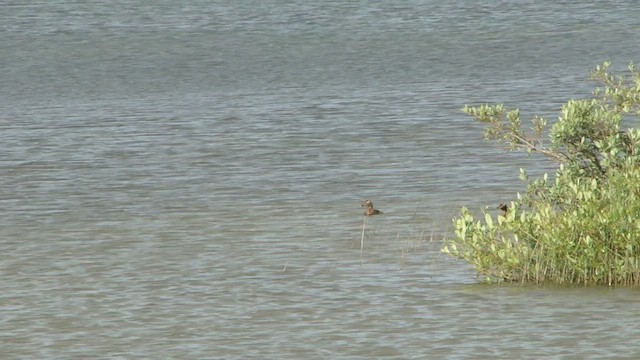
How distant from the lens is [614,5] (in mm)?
49375

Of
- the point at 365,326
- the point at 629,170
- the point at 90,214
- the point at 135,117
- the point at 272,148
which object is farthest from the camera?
the point at 135,117

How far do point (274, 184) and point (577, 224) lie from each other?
8071 millimetres

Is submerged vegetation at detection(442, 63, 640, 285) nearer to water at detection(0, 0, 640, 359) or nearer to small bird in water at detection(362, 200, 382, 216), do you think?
water at detection(0, 0, 640, 359)

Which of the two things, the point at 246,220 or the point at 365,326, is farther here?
the point at 246,220

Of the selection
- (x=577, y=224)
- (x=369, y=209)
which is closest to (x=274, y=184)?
(x=369, y=209)

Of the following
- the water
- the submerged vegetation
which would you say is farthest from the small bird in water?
the submerged vegetation

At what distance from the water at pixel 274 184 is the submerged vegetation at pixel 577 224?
0.22 m

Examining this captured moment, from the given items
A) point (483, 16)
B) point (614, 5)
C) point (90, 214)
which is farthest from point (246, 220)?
point (614, 5)

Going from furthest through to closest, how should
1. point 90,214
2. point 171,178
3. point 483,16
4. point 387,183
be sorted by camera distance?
point 483,16 < point 171,178 < point 387,183 < point 90,214

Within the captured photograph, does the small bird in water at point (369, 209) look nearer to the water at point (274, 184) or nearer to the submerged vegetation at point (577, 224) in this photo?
the water at point (274, 184)

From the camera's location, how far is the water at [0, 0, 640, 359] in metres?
13.1

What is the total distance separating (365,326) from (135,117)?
1658 cm

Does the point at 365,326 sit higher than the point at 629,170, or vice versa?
the point at 629,170

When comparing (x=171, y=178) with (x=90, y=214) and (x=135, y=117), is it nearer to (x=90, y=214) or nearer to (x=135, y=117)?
(x=90, y=214)
